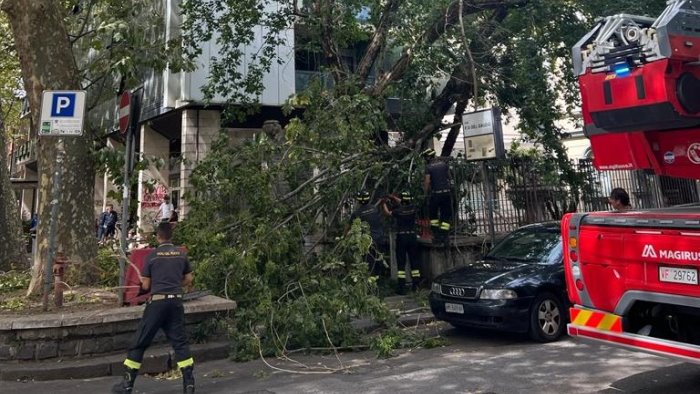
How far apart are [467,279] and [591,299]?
2689 millimetres

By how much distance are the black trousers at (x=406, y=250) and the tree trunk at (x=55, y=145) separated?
18.1 feet

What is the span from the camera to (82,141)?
806cm

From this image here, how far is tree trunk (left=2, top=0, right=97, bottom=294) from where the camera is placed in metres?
7.77

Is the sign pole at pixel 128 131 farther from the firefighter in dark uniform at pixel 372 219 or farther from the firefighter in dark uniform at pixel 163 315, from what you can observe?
the firefighter in dark uniform at pixel 372 219

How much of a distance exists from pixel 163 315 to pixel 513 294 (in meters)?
4.36

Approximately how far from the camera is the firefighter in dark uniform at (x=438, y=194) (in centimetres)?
1132

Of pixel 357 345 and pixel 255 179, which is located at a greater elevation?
pixel 255 179

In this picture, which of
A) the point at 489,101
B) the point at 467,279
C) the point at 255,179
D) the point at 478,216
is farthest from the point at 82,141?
the point at 489,101

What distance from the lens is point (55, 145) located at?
25.6 feet

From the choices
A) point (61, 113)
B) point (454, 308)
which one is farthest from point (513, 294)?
point (61, 113)

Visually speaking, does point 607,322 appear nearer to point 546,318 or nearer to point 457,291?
point 546,318

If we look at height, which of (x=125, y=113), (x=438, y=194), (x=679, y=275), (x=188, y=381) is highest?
(x=125, y=113)

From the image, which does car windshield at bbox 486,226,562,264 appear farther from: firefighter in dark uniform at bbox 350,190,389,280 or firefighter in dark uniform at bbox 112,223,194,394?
firefighter in dark uniform at bbox 112,223,194,394

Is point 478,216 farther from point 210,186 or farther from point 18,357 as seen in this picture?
point 18,357
